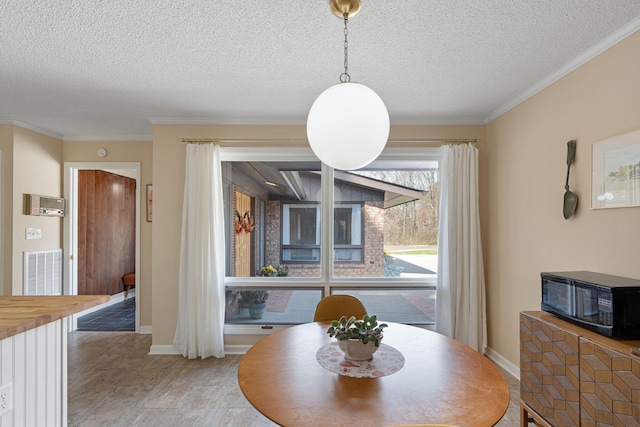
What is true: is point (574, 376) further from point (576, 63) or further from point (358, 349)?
point (576, 63)

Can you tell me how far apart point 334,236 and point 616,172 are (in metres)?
2.37

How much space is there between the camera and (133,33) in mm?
1982

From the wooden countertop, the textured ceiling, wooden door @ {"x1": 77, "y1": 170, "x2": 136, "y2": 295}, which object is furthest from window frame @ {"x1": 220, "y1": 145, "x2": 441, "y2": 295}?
wooden door @ {"x1": 77, "y1": 170, "x2": 136, "y2": 295}

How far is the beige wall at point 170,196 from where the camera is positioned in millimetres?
3557

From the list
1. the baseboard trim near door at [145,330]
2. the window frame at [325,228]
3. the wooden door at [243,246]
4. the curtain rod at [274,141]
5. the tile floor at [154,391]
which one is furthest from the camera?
the baseboard trim near door at [145,330]

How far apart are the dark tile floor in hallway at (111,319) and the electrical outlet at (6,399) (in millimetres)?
3289

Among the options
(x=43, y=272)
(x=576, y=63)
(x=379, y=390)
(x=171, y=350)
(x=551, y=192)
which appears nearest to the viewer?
(x=379, y=390)

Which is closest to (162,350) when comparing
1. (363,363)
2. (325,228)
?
(325,228)

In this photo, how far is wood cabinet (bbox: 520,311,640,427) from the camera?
1457mm

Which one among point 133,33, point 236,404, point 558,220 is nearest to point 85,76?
point 133,33

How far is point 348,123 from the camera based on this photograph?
1.43 meters

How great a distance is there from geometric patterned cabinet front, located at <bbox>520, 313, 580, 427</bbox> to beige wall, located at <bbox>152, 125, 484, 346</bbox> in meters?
2.14

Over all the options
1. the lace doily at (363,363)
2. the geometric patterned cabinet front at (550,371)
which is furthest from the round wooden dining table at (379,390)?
the geometric patterned cabinet front at (550,371)

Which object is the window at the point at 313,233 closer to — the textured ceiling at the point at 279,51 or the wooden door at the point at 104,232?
the textured ceiling at the point at 279,51
